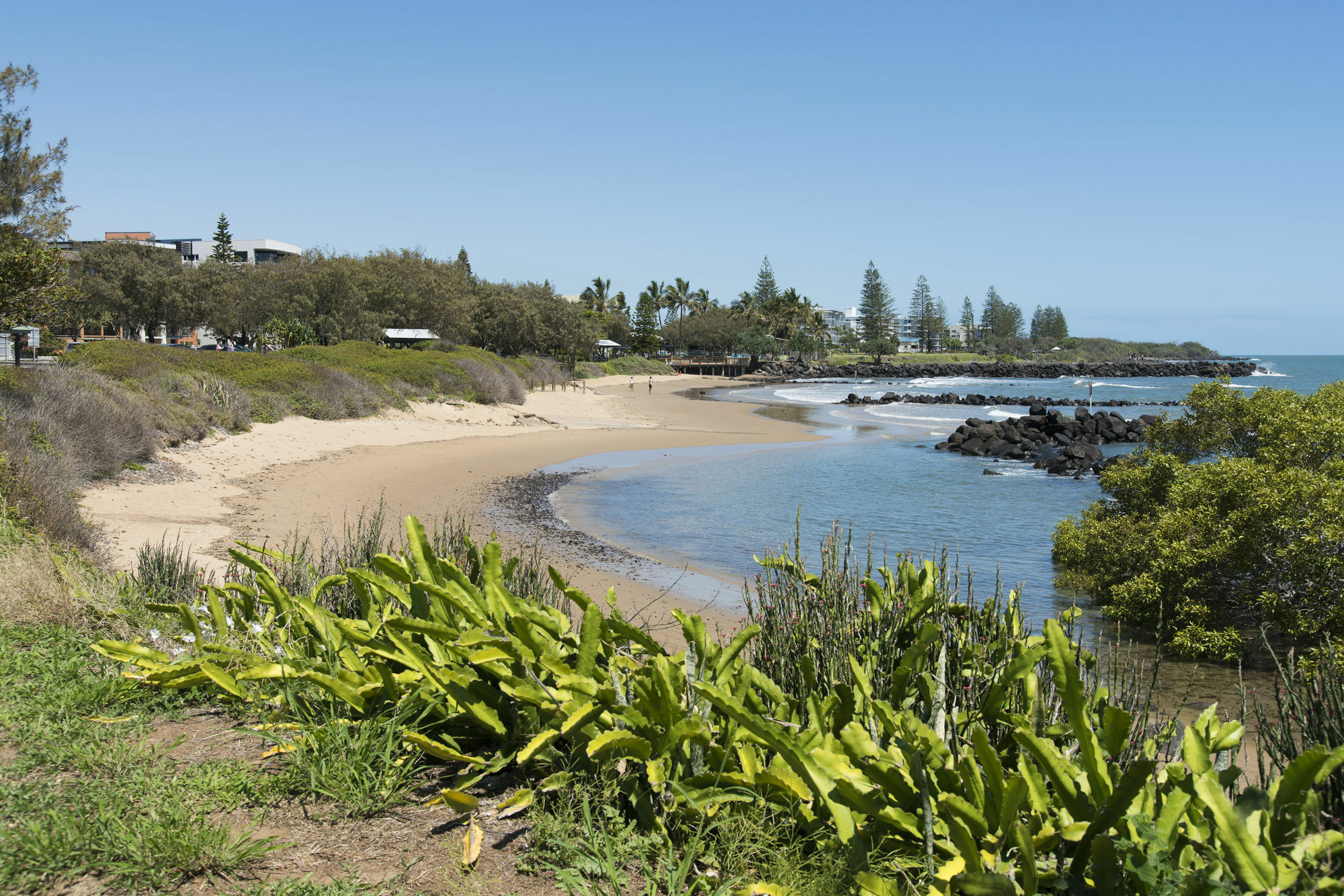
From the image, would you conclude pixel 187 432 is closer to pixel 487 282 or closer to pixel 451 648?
pixel 451 648

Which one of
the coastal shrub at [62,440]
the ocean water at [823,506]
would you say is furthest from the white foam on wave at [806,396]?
the coastal shrub at [62,440]

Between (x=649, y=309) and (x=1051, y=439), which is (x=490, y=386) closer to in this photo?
(x=1051, y=439)

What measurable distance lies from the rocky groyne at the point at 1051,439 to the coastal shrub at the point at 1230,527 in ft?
45.8

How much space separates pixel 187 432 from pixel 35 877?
15894mm

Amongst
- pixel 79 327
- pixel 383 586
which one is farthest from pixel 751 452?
pixel 79 327

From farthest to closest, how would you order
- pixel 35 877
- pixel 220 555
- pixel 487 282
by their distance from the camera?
pixel 487 282 < pixel 220 555 < pixel 35 877

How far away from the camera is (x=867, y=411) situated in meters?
44.1

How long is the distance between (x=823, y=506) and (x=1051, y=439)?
18.4 metres

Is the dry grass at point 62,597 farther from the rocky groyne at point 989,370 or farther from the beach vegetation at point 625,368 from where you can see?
the rocky groyne at point 989,370

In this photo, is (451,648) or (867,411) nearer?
(451,648)

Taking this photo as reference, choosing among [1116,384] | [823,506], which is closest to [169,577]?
[823,506]

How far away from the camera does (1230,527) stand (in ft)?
23.0

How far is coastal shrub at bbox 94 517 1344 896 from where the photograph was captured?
173 centimetres

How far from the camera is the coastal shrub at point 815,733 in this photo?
1727 millimetres
